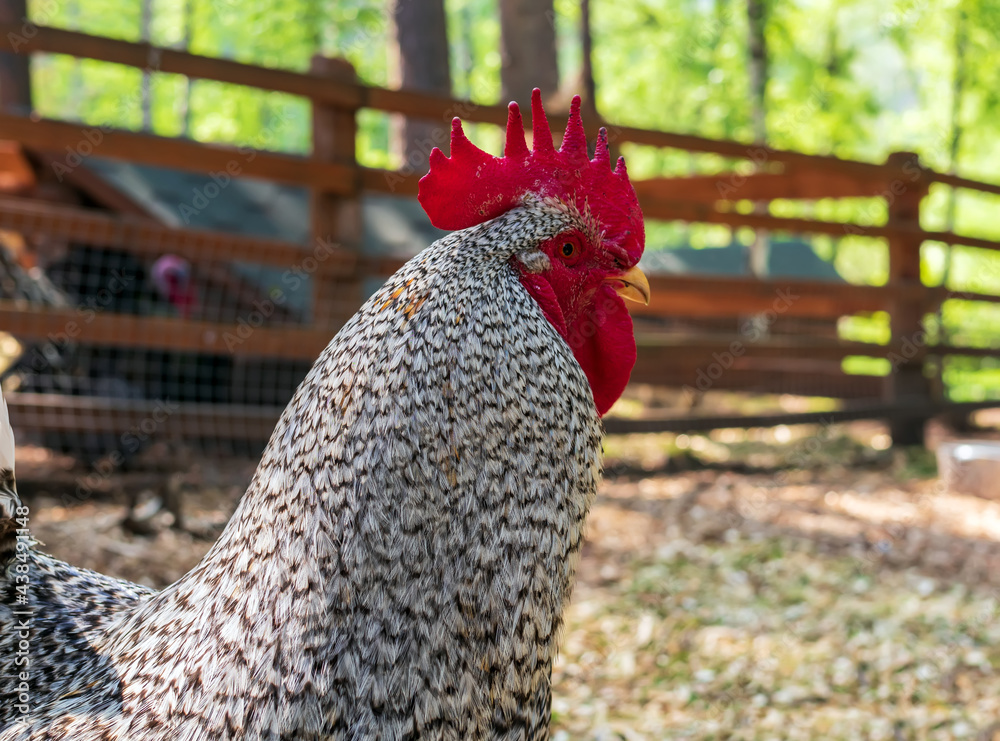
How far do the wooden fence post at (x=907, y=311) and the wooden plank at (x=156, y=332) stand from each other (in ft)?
18.9

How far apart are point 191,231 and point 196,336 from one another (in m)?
0.66

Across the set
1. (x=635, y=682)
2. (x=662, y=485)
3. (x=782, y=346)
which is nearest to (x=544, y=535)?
(x=635, y=682)

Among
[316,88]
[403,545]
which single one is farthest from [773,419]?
[403,545]

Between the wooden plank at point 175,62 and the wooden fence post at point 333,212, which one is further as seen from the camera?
the wooden fence post at point 333,212

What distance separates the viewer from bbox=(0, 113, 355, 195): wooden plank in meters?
4.52

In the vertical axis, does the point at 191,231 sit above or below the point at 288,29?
below

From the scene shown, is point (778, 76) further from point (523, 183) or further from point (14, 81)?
point (523, 183)

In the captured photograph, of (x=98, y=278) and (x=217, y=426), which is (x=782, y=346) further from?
(x=98, y=278)

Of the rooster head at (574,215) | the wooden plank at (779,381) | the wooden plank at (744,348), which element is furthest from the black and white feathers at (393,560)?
the wooden plank at (779,381)

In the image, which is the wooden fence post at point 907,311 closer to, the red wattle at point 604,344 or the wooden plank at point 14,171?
the red wattle at point 604,344

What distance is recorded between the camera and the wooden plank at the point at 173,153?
452 cm

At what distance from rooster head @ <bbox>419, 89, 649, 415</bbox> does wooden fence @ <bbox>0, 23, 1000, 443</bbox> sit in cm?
329

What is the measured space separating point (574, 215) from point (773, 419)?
6005 mm

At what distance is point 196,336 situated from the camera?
16.6ft
